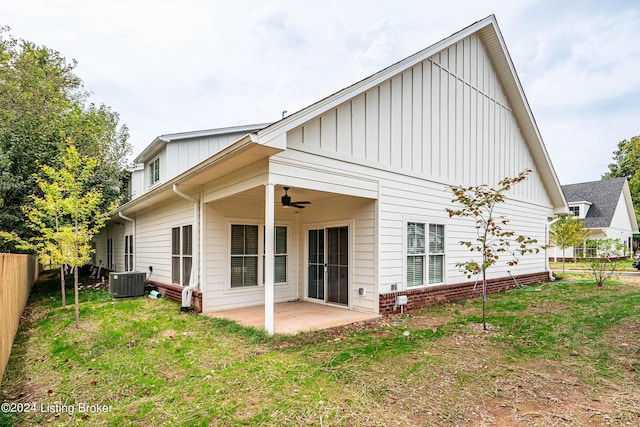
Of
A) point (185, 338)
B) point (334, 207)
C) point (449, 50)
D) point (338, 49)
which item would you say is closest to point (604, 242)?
point (449, 50)

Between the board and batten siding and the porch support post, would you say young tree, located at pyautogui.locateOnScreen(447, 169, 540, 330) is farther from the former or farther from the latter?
the porch support post

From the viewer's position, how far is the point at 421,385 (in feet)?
12.2

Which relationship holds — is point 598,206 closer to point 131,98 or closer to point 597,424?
point 597,424

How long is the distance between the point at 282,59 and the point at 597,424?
55.3ft

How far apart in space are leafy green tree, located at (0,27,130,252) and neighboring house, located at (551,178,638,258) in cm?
2841

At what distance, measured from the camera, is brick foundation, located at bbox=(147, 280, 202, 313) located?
7.36 metres

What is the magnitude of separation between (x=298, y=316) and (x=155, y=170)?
10201mm

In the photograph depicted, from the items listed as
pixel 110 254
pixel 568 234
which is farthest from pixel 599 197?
pixel 110 254

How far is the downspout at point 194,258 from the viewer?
24.4ft

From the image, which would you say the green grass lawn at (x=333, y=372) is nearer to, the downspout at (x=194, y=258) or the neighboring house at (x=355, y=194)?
the downspout at (x=194, y=258)

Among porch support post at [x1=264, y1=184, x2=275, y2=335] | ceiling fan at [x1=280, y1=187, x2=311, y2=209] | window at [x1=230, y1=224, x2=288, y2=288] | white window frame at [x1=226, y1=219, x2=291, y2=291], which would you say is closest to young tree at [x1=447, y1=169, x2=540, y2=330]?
ceiling fan at [x1=280, y1=187, x2=311, y2=209]

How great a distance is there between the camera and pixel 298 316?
696 centimetres

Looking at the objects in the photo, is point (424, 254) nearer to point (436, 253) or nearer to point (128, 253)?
point (436, 253)

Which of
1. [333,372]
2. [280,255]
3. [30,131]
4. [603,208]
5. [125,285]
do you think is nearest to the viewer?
[333,372]
